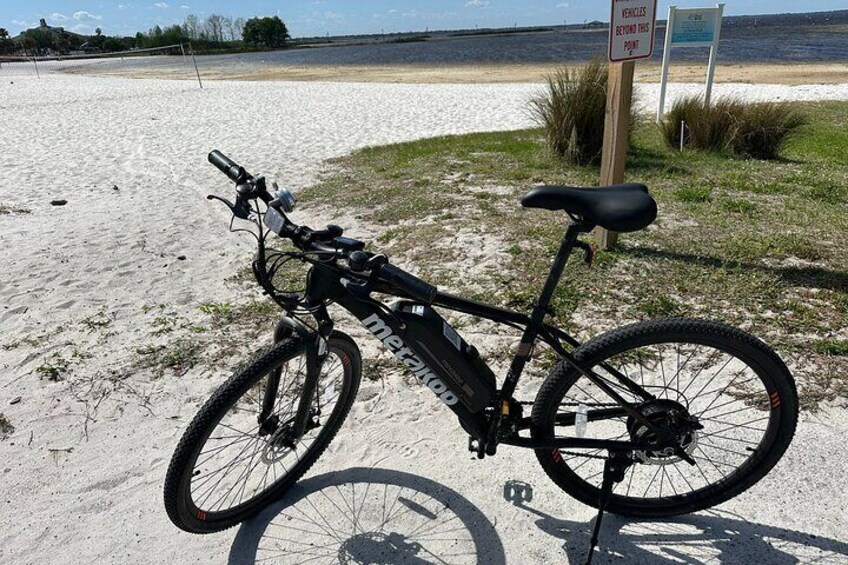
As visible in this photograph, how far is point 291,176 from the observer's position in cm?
859

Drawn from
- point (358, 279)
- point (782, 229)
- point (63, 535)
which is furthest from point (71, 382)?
point (782, 229)

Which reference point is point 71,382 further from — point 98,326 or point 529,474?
point 529,474

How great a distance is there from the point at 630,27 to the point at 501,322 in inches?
131

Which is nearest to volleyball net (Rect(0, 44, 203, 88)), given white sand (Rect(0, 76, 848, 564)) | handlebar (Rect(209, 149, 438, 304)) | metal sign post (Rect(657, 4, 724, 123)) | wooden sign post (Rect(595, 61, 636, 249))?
metal sign post (Rect(657, 4, 724, 123))

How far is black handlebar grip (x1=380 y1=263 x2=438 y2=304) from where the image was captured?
1.91 meters

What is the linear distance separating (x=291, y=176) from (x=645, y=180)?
16.0 ft

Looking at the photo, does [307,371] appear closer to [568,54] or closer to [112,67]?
[568,54]

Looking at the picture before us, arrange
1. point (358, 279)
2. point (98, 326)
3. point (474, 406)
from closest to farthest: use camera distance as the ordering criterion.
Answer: point (358, 279) → point (474, 406) → point (98, 326)

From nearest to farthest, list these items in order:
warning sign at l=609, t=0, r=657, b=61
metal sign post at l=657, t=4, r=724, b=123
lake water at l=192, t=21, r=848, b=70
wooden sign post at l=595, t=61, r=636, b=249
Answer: warning sign at l=609, t=0, r=657, b=61
wooden sign post at l=595, t=61, r=636, b=249
metal sign post at l=657, t=4, r=724, b=123
lake water at l=192, t=21, r=848, b=70

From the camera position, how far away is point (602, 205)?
191 cm

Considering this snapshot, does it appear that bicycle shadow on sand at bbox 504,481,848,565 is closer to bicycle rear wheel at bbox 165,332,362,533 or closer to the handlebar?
bicycle rear wheel at bbox 165,332,362,533

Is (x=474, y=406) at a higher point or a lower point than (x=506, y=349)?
higher

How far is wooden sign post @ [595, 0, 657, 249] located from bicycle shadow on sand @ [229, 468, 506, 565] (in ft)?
10.0

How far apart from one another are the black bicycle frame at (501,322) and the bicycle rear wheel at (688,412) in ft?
0.13
